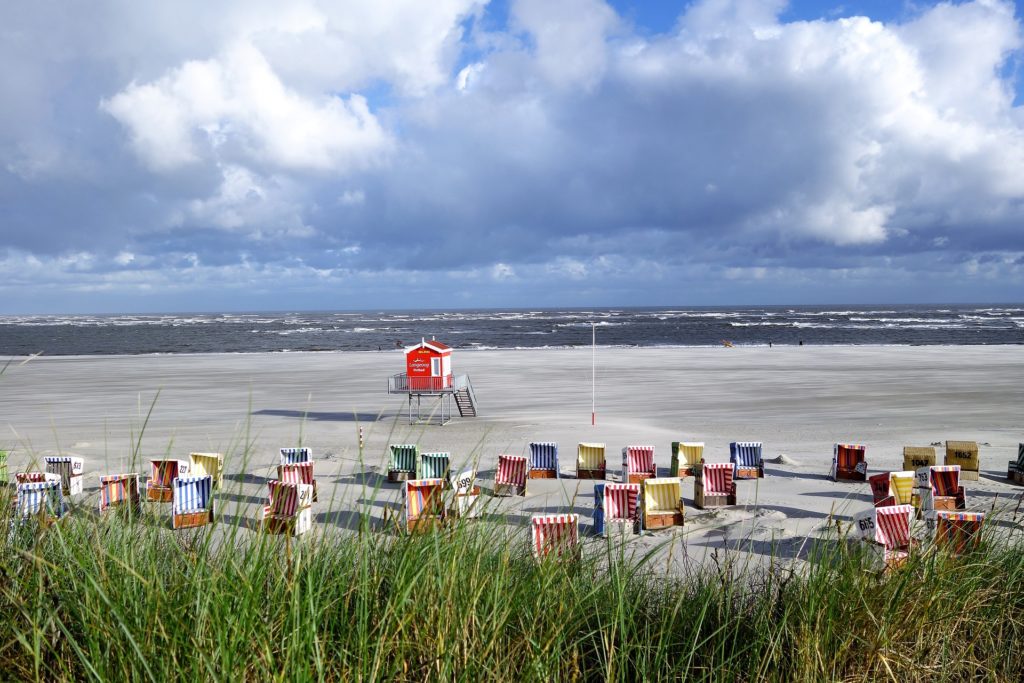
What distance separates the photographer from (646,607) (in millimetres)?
4125

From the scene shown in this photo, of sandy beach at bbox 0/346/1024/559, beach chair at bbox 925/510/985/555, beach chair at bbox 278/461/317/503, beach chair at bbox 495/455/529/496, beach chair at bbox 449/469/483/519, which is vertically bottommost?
sandy beach at bbox 0/346/1024/559

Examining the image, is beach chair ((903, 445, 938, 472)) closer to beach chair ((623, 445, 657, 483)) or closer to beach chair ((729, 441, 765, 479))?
beach chair ((729, 441, 765, 479))

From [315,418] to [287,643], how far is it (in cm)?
1954

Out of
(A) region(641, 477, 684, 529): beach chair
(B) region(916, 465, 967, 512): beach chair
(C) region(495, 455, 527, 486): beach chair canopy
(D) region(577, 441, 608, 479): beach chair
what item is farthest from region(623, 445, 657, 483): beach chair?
(B) region(916, 465, 967, 512): beach chair

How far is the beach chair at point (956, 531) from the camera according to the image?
4.70m

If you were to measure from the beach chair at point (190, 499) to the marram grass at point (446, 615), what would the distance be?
18.3ft

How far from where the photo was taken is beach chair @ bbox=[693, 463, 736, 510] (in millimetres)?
11344

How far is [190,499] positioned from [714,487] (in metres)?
7.16

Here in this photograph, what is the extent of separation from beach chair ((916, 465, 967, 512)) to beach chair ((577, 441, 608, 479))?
4.86 m

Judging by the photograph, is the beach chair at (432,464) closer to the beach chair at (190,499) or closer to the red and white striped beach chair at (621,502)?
the beach chair at (190,499)

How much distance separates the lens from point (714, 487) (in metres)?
11.5

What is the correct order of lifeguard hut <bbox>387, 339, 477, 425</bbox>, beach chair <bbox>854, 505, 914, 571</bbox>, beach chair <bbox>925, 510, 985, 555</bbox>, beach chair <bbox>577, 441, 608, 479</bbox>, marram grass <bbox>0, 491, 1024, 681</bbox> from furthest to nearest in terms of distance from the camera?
lifeguard hut <bbox>387, 339, 477, 425</bbox> → beach chair <bbox>577, 441, 608, 479</bbox> → beach chair <bbox>854, 505, 914, 571</bbox> → beach chair <bbox>925, 510, 985, 555</bbox> → marram grass <bbox>0, 491, 1024, 681</bbox>

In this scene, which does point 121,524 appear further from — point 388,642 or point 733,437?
point 733,437

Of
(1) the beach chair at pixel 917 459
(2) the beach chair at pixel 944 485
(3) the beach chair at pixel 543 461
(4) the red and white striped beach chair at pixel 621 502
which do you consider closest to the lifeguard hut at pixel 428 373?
(3) the beach chair at pixel 543 461
